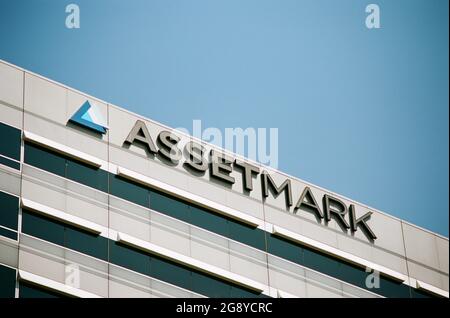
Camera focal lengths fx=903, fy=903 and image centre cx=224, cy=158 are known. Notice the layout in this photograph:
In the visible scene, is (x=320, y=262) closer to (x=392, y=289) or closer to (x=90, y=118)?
(x=392, y=289)

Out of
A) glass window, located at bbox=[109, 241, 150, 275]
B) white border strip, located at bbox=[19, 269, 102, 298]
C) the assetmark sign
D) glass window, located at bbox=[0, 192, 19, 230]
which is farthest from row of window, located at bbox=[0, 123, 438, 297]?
the assetmark sign

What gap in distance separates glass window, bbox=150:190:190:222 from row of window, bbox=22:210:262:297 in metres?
2.44

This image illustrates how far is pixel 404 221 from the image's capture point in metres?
49.6

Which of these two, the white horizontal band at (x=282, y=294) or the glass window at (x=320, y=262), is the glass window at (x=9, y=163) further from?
the glass window at (x=320, y=262)

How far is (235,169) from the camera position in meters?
44.9

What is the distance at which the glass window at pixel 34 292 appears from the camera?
36.9 meters

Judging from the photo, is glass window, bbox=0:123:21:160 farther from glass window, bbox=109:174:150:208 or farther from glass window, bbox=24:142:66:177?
glass window, bbox=109:174:150:208

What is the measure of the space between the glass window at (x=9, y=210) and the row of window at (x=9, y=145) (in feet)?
4.99

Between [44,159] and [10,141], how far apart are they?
169 centimetres

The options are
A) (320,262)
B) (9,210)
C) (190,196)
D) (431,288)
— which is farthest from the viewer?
(431,288)

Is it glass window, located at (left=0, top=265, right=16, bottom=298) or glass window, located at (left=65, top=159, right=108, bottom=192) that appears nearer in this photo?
glass window, located at (left=0, top=265, right=16, bottom=298)

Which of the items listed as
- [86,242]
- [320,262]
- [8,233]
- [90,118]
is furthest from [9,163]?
Result: [320,262]

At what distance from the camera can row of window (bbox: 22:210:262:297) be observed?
38.9 metres
